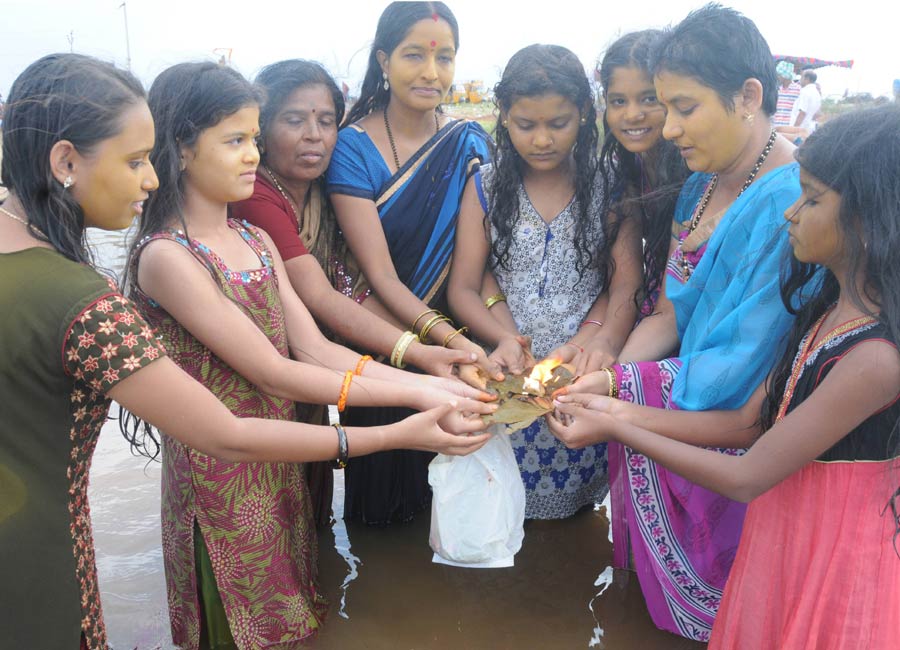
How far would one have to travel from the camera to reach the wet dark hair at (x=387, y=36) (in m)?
3.20

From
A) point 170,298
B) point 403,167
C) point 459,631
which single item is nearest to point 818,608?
point 459,631

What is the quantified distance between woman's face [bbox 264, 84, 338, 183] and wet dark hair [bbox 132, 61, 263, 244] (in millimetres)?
593

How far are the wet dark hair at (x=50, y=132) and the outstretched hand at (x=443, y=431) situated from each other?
3.59 ft

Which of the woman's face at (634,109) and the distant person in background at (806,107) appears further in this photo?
the distant person in background at (806,107)

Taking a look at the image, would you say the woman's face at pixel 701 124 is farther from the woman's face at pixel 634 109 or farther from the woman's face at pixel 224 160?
the woman's face at pixel 224 160

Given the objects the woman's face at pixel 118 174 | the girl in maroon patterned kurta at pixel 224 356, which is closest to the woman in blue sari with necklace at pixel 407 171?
the girl in maroon patterned kurta at pixel 224 356

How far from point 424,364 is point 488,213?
28.2 inches

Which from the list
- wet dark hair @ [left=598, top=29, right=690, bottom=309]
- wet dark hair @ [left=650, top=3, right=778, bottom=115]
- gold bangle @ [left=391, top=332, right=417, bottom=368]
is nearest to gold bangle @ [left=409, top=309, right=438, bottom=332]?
gold bangle @ [left=391, top=332, right=417, bottom=368]

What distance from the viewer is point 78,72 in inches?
70.8

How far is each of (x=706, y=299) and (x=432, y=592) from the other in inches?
65.4

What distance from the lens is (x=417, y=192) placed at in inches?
131

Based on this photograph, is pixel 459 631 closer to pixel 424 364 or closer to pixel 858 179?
pixel 424 364

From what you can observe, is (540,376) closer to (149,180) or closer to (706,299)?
(706,299)

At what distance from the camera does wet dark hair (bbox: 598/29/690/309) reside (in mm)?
2924
